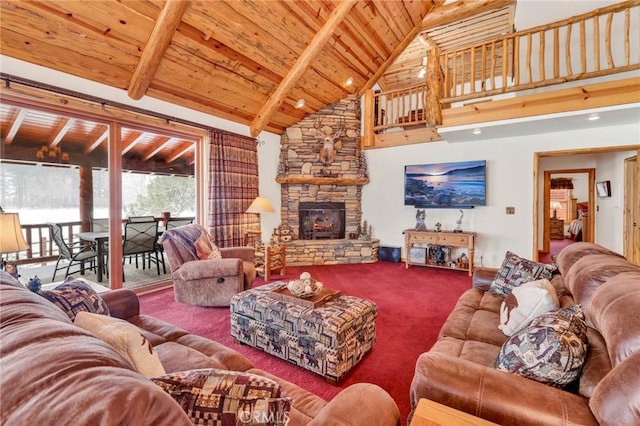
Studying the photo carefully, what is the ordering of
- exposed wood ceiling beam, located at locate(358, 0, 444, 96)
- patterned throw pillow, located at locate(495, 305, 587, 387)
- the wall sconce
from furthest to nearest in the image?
exposed wood ceiling beam, located at locate(358, 0, 444, 96) < the wall sconce < patterned throw pillow, located at locate(495, 305, 587, 387)

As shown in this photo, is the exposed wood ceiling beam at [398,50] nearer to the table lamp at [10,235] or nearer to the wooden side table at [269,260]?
the wooden side table at [269,260]

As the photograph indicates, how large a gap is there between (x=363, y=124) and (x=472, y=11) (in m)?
2.47

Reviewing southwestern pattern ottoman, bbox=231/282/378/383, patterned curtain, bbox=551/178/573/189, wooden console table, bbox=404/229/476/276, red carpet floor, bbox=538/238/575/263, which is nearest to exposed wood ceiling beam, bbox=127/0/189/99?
southwestern pattern ottoman, bbox=231/282/378/383

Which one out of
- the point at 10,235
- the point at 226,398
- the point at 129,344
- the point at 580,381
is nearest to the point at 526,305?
the point at 580,381

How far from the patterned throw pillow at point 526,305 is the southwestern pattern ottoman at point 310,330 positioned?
90cm

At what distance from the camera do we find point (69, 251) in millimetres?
3439

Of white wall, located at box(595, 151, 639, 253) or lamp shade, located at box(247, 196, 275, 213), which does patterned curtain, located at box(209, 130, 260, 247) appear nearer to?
lamp shade, located at box(247, 196, 275, 213)

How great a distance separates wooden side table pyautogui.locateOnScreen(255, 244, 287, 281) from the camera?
426cm

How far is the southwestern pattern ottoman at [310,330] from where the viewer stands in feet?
6.19

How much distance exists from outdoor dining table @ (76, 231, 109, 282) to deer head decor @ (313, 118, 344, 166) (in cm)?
374

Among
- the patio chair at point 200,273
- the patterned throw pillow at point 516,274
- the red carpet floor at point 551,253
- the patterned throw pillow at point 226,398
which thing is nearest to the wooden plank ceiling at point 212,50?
the patio chair at point 200,273

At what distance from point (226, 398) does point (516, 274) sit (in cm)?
243

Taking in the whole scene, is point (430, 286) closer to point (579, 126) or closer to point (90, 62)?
point (579, 126)

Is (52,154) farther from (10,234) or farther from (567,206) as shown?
(567,206)
